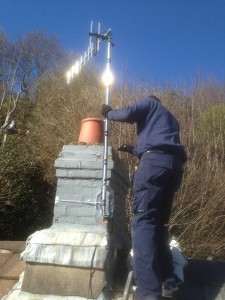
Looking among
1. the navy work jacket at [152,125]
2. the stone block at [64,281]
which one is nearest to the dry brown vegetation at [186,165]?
the navy work jacket at [152,125]

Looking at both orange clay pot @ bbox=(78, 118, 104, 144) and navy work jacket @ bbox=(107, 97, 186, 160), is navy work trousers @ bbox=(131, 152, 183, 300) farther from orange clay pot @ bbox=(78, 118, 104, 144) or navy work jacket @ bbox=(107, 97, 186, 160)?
orange clay pot @ bbox=(78, 118, 104, 144)

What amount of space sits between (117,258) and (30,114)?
10.7m

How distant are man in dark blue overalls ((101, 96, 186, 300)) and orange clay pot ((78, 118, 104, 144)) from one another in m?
0.23

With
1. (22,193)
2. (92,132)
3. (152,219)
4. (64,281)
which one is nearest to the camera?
(64,281)

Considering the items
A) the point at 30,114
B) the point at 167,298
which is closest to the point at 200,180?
the point at 167,298

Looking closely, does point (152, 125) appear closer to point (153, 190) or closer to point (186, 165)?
point (153, 190)

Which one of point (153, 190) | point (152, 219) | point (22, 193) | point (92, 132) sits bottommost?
point (22, 193)

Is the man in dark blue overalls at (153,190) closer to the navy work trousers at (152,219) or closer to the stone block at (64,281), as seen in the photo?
the navy work trousers at (152,219)

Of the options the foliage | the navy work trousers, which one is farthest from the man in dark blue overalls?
the foliage

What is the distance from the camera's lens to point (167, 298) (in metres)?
2.18

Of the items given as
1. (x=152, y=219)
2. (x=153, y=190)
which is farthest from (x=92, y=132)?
(x=152, y=219)

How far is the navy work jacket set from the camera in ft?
8.42

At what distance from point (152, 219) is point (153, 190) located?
207 mm

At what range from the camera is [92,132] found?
300 centimetres
